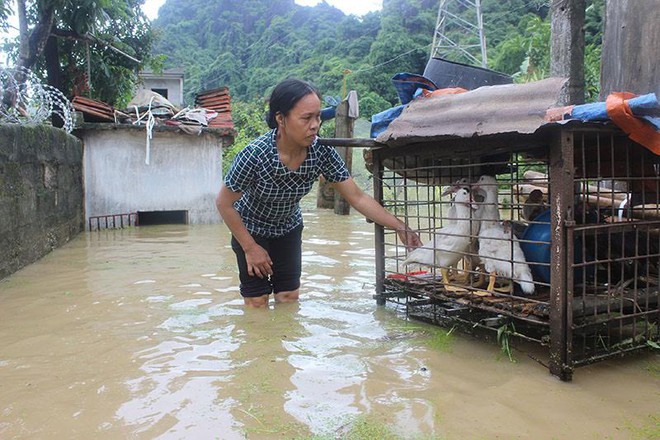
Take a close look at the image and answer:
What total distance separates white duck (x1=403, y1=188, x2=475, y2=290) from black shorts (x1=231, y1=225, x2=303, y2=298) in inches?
36.4

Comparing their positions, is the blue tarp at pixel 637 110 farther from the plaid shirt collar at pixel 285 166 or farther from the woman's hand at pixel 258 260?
the woman's hand at pixel 258 260

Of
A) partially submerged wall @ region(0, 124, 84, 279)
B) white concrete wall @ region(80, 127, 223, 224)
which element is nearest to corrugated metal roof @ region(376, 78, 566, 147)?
partially submerged wall @ region(0, 124, 84, 279)

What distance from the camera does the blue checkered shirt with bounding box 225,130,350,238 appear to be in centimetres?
338

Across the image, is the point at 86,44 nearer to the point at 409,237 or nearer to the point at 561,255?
the point at 409,237

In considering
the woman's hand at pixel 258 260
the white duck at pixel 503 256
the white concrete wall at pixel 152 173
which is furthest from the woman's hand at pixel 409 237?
the white concrete wall at pixel 152 173

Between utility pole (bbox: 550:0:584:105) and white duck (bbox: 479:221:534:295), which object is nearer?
white duck (bbox: 479:221:534:295)

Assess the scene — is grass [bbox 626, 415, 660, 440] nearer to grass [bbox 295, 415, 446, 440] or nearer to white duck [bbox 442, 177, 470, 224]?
grass [bbox 295, 415, 446, 440]

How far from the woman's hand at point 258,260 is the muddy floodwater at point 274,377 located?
0.34 meters

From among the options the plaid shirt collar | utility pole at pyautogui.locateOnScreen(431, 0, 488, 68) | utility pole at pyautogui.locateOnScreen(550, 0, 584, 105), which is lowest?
the plaid shirt collar

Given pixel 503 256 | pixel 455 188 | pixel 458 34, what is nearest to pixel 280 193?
pixel 455 188

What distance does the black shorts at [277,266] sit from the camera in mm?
3867

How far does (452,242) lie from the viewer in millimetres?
3367

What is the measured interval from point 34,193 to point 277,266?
12.8ft

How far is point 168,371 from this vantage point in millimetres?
2762
